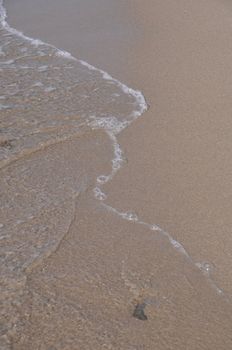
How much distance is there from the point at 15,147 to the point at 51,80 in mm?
1603

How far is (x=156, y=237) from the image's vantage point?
3.35 meters

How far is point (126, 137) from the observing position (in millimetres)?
4559

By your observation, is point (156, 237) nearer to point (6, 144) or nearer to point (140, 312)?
point (140, 312)

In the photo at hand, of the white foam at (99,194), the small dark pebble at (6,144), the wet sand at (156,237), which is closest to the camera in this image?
the wet sand at (156,237)

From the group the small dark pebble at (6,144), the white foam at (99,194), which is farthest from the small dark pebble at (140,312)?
the small dark pebble at (6,144)

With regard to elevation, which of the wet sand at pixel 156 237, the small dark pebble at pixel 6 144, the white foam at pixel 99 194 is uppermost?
the wet sand at pixel 156 237

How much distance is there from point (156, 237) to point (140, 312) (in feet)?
2.21

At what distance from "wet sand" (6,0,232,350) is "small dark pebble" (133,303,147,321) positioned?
0.07ft

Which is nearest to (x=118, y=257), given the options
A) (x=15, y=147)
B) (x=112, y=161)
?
(x=112, y=161)

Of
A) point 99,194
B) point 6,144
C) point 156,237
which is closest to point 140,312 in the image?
point 156,237

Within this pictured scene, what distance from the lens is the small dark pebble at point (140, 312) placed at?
8.98 ft

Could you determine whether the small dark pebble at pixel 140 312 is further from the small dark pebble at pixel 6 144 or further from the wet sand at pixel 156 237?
the small dark pebble at pixel 6 144

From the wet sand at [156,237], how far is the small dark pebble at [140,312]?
0.02m

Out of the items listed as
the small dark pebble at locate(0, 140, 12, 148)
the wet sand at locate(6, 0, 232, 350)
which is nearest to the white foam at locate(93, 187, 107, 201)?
the wet sand at locate(6, 0, 232, 350)
